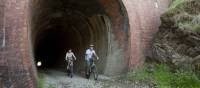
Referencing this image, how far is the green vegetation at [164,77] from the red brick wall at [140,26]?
715 mm

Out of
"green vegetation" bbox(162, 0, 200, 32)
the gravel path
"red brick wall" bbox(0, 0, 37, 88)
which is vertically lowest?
the gravel path

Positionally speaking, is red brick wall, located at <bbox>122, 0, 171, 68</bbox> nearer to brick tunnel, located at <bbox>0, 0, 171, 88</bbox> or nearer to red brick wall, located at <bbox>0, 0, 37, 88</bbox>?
brick tunnel, located at <bbox>0, 0, 171, 88</bbox>

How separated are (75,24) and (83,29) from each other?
2.29 ft

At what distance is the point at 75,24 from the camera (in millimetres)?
20719

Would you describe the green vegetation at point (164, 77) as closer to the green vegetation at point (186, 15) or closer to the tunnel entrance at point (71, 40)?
the green vegetation at point (186, 15)

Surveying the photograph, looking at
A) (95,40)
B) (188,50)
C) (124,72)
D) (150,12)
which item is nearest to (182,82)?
(188,50)

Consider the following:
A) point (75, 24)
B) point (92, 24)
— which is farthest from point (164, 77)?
point (75, 24)

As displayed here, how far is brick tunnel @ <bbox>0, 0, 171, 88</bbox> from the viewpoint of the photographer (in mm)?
12289

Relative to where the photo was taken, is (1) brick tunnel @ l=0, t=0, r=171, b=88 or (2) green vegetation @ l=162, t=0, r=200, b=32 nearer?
(1) brick tunnel @ l=0, t=0, r=171, b=88

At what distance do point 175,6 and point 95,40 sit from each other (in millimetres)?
Answer: 4624

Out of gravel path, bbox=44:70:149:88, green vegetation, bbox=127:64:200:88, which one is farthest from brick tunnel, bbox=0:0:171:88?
gravel path, bbox=44:70:149:88

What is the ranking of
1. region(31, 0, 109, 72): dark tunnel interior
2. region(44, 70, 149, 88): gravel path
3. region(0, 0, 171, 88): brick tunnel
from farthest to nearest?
region(31, 0, 109, 72): dark tunnel interior, region(44, 70, 149, 88): gravel path, region(0, 0, 171, 88): brick tunnel

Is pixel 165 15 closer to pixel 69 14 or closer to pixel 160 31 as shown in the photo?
pixel 160 31

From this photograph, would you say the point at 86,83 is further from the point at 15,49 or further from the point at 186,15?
the point at 186,15
